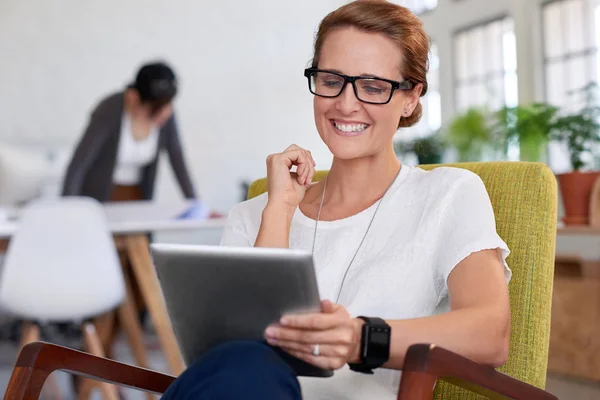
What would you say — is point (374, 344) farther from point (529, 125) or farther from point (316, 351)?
point (529, 125)

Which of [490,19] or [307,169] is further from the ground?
[490,19]

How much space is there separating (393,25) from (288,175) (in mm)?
308

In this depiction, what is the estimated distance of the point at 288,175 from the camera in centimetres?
142

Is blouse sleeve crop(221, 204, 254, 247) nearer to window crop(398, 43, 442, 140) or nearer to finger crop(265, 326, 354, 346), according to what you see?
finger crop(265, 326, 354, 346)

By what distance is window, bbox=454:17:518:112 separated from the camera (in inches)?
219

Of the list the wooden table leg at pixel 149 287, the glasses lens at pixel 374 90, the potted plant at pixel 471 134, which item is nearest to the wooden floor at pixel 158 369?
the wooden table leg at pixel 149 287

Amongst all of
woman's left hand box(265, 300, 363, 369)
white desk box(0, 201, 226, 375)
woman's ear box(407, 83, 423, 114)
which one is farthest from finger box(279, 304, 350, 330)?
white desk box(0, 201, 226, 375)

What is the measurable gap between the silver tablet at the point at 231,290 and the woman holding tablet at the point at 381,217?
0.55ft

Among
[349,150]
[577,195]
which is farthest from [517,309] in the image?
[577,195]

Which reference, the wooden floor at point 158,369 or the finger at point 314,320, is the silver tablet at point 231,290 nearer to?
the finger at point 314,320

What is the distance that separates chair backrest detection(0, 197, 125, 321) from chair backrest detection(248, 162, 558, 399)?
1.94m

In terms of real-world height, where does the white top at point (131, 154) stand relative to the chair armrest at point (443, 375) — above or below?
above

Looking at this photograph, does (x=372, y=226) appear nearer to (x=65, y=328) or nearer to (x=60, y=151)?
(x=65, y=328)

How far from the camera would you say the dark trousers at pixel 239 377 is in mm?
908
